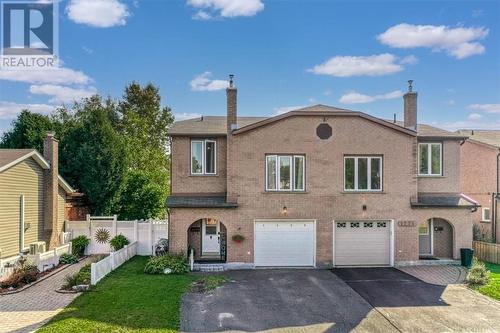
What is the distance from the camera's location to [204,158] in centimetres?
1845

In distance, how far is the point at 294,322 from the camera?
10.2 m

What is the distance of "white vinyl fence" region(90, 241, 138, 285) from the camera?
13183mm

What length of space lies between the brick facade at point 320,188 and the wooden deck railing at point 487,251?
6.27 feet

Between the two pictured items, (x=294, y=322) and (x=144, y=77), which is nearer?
(x=294, y=322)

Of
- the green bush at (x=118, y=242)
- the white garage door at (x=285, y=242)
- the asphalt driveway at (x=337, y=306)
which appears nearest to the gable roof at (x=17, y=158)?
the green bush at (x=118, y=242)

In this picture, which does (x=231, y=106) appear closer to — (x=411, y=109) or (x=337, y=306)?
(x=411, y=109)

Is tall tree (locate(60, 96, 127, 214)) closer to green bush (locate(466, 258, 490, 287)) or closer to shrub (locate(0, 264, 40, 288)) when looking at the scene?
shrub (locate(0, 264, 40, 288))

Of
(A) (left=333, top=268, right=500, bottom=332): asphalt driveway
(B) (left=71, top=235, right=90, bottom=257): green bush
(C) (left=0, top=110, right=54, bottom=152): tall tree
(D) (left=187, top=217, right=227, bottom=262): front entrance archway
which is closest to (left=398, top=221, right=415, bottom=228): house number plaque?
(A) (left=333, top=268, right=500, bottom=332): asphalt driveway

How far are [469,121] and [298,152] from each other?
74.6 ft

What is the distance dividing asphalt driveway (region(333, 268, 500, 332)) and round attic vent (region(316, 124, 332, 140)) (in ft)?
21.2

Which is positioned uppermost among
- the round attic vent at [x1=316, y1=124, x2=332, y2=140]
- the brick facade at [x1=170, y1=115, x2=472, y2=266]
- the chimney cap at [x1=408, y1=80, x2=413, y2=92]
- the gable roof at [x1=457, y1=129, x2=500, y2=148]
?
the chimney cap at [x1=408, y1=80, x2=413, y2=92]

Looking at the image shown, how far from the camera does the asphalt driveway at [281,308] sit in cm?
992

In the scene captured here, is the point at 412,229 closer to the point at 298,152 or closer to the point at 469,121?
the point at 298,152

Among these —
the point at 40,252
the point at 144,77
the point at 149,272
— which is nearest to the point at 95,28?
the point at 40,252
